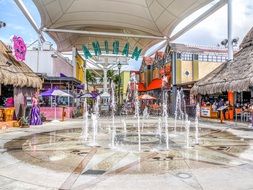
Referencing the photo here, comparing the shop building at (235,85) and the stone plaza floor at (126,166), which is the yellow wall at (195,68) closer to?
the shop building at (235,85)

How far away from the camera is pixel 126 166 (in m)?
6.56

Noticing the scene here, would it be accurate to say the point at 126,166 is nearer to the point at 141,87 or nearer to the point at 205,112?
the point at 205,112

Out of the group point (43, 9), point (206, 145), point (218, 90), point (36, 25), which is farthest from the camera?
point (36, 25)

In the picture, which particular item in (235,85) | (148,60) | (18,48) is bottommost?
(235,85)

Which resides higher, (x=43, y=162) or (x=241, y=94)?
(x=241, y=94)

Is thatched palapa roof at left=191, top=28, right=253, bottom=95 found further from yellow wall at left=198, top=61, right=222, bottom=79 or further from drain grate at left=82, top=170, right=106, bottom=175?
drain grate at left=82, top=170, right=106, bottom=175

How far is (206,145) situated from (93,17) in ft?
92.4

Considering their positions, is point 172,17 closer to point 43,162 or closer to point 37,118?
point 37,118

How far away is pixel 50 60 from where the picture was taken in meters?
27.6

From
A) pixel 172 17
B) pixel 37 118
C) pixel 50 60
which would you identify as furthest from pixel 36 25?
pixel 37 118

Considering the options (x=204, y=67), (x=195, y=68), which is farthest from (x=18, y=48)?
(x=204, y=67)

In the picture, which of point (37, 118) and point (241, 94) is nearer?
point (37, 118)

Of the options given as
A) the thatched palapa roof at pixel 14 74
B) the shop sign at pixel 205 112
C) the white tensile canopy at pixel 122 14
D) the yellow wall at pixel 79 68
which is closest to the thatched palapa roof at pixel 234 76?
the shop sign at pixel 205 112

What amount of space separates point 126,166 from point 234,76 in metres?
15.6
